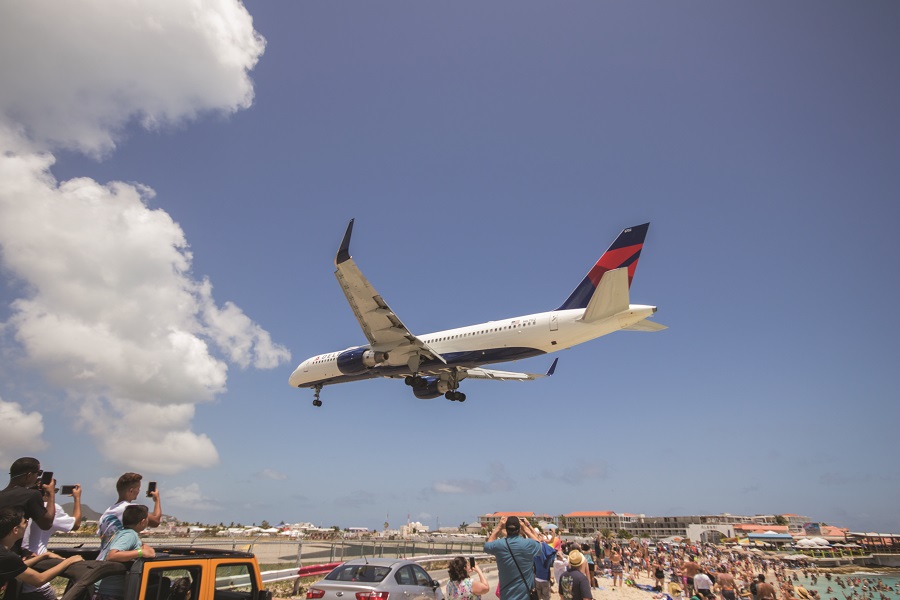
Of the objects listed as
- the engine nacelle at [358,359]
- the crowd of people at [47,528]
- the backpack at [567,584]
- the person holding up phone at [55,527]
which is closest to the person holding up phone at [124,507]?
the crowd of people at [47,528]

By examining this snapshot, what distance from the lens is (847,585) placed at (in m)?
60.4

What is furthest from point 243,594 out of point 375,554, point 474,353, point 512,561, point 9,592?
point 474,353

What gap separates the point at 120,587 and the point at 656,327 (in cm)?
2333

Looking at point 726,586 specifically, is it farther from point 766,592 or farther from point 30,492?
point 30,492

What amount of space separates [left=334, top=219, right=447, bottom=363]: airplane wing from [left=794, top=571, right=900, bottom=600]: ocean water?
45.1m

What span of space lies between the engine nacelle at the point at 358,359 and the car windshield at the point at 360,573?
752 inches

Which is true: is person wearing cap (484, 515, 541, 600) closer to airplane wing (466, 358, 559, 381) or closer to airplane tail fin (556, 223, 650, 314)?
airplane tail fin (556, 223, 650, 314)

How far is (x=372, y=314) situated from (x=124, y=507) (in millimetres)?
20507

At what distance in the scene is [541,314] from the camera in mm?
26078

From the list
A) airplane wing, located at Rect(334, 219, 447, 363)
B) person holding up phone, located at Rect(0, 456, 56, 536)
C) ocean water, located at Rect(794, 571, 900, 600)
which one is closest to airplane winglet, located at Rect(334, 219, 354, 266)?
airplane wing, located at Rect(334, 219, 447, 363)

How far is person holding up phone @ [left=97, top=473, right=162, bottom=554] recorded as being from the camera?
5.62 metres

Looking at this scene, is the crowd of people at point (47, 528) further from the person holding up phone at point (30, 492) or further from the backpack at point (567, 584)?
the backpack at point (567, 584)

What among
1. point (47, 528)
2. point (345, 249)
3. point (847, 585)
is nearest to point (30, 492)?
point (47, 528)

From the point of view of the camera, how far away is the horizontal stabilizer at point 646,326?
937 inches
